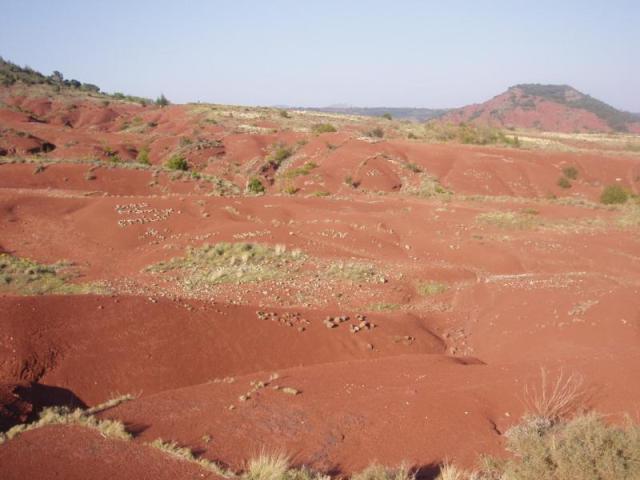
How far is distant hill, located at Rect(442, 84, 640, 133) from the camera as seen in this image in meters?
110

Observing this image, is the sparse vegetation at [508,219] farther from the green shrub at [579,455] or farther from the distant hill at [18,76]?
the distant hill at [18,76]

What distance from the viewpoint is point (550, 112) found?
117500 millimetres

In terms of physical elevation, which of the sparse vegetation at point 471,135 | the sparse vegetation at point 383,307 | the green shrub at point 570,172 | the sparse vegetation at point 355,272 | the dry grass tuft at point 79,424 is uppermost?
the sparse vegetation at point 471,135

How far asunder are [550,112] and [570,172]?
8996 cm

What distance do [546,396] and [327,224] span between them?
46.7ft

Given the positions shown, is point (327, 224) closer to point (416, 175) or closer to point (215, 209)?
point (215, 209)

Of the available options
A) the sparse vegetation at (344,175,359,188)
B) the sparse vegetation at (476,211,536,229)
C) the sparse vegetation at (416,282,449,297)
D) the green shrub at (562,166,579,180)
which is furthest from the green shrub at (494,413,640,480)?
the green shrub at (562,166,579,180)

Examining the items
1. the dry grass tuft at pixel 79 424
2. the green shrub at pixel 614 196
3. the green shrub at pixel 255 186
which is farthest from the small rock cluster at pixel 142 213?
the green shrub at pixel 614 196

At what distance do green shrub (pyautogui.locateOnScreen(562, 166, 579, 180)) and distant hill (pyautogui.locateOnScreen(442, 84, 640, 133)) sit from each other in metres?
62.1

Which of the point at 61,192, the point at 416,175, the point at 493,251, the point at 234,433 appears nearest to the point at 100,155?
the point at 61,192

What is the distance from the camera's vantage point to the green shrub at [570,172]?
122 ft

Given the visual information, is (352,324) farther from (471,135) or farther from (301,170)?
(471,135)

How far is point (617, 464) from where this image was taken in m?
4.89

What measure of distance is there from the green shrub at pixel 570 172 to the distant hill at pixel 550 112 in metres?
62.1
